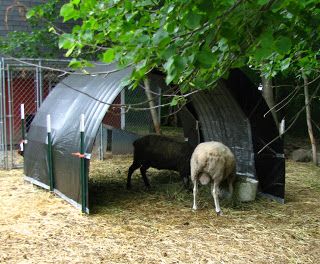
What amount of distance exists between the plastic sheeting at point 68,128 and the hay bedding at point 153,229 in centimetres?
34

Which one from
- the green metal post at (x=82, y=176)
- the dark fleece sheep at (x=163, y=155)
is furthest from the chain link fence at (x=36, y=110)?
the green metal post at (x=82, y=176)

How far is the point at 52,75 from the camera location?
504 inches

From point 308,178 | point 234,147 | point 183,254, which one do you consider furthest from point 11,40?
point 183,254

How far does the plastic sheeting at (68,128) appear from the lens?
22.3 ft

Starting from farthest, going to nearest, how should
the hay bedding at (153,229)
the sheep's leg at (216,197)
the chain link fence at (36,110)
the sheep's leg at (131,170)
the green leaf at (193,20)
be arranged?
1. the chain link fence at (36,110)
2. the sheep's leg at (131,170)
3. the sheep's leg at (216,197)
4. the hay bedding at (153,229)
5. the green leaf at (193,20)

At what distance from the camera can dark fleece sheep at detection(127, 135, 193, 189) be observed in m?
8.23

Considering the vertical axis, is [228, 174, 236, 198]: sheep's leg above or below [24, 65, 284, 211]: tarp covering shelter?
below

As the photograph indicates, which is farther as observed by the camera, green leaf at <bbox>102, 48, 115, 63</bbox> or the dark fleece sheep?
the dark fleece sheep

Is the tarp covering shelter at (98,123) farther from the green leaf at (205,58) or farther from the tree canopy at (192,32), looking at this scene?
the green leaf at (205,58)

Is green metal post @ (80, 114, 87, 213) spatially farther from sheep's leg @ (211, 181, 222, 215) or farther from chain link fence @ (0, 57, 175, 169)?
chain link fence @ (0, 57, 175, 169)

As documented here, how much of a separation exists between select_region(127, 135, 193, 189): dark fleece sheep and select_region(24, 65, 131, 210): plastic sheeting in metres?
1.47

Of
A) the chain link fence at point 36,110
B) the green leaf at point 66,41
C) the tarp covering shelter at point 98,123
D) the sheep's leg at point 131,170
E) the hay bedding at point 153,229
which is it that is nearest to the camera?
the green leaf at point 66,41

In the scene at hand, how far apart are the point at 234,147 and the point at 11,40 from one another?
7.24m

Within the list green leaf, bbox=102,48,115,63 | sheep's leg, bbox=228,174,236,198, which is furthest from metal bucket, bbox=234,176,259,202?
green leaf, bbox=102,48,115,63
